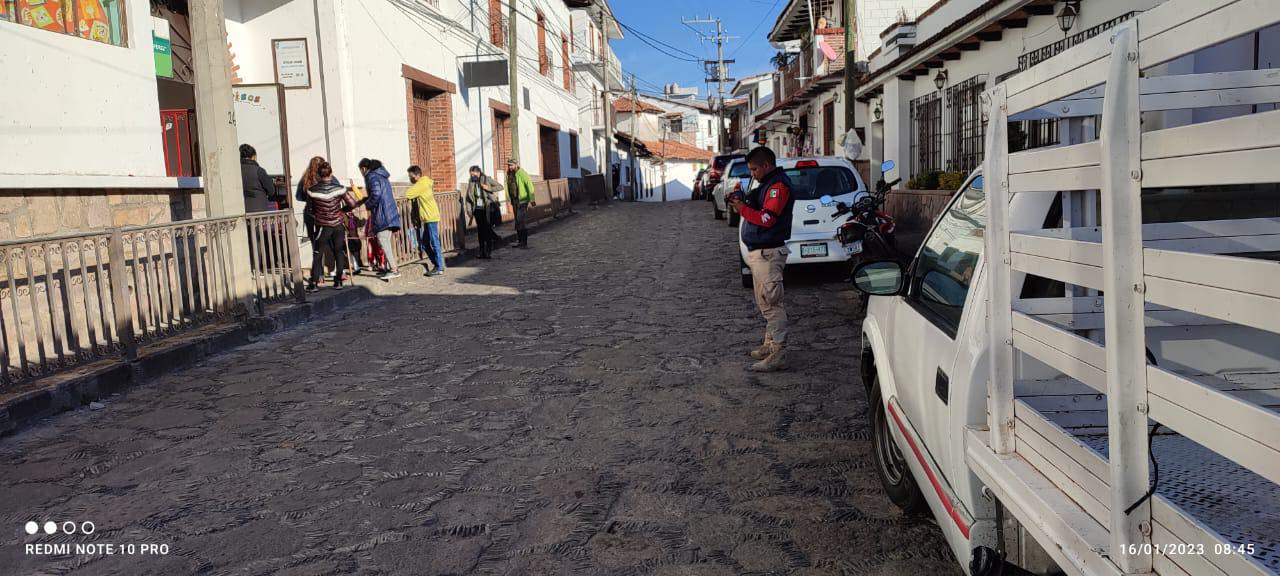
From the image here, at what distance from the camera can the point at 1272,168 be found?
1.40 meters

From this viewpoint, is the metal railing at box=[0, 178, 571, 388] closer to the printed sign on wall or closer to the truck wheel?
the printed sign on wall

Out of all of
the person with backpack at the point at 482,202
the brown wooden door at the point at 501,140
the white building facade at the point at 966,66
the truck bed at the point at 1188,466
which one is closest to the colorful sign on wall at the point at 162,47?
the person with backpack at the point at 482,202

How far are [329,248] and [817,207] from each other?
5.68 metres

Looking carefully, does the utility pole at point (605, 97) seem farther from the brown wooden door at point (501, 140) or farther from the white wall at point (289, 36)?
the white wall at point (289, 36)

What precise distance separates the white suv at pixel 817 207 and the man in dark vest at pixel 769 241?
10.9 ft

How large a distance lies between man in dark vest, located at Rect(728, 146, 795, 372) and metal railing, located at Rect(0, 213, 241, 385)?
4447 millimetres

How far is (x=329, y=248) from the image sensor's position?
10.5 meters

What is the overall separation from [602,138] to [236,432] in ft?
124

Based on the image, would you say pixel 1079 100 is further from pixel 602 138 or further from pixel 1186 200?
pixel 602 138

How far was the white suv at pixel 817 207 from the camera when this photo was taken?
998cm

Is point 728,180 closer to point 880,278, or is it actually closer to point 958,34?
point 958,34

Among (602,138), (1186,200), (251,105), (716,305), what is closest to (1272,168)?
(1186,200)

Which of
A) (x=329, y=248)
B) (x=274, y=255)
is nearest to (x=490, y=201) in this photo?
(x=329, y=248)

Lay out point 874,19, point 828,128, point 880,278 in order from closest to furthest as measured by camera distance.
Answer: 1. point 880,278
2. point 874,19
3. point 828,128
